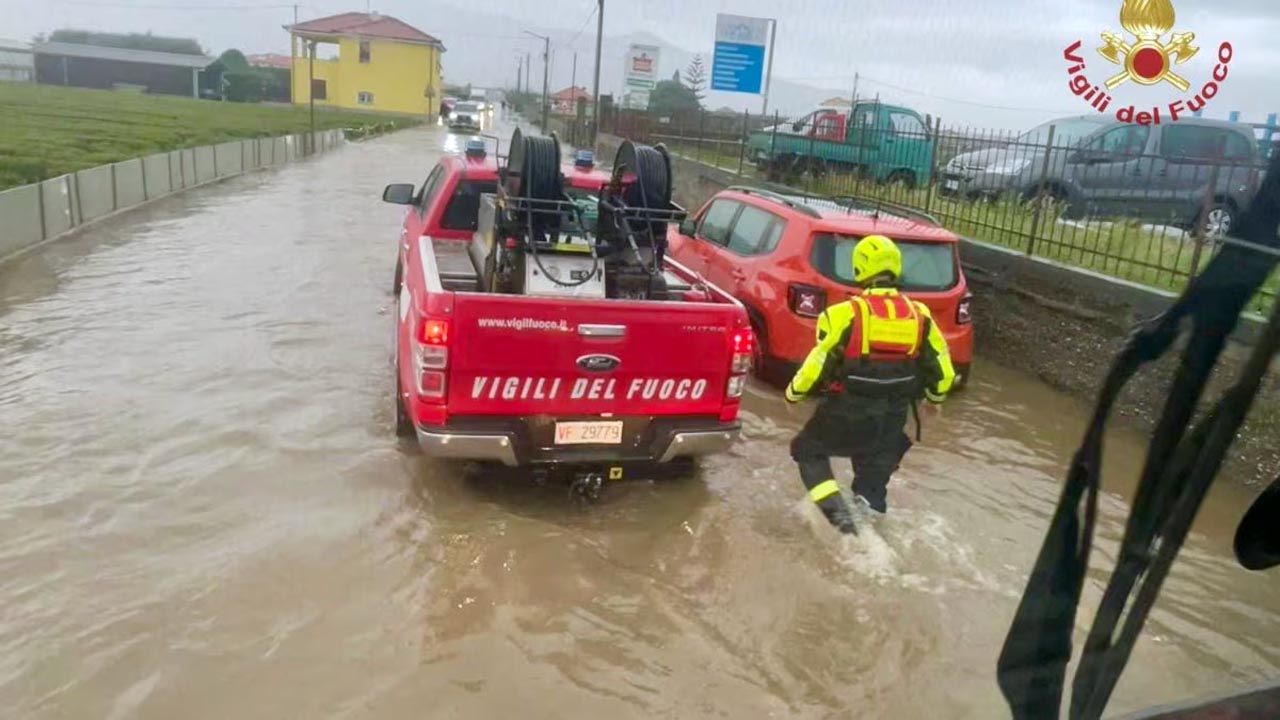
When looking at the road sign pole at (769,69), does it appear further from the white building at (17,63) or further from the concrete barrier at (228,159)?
the white building at (17,63)

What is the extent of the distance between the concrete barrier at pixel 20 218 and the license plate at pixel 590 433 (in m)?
9.40

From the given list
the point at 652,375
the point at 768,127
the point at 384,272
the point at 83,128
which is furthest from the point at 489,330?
the point at 83,128

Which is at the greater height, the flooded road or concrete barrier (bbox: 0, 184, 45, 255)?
concrete barrier (bbox: 0, 184, 45, 255)

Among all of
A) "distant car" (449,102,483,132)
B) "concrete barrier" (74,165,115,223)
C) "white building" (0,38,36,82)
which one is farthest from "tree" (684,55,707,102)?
"white building" (0,38,36,82)

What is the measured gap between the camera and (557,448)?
518 cm

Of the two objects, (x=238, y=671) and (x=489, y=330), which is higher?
(x=489, y=330)

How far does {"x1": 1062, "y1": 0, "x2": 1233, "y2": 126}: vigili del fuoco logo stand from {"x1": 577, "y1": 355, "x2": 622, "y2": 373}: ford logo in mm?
2491

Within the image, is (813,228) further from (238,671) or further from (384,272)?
(384,272)

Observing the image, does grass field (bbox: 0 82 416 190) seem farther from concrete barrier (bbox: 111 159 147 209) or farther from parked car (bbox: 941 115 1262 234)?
parked car (bbox: 941 115 1262 234)

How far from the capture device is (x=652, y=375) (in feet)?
17.1

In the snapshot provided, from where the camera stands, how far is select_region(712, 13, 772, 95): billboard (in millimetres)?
31609

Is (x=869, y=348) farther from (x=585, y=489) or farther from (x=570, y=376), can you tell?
(x=585, y=489)

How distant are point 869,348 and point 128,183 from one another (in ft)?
49.9

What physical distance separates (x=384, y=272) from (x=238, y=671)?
9130 millimetres
